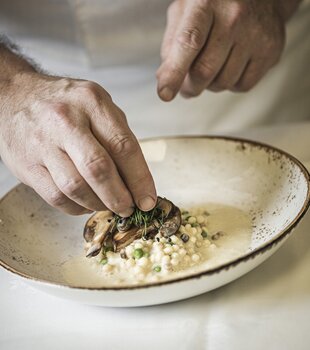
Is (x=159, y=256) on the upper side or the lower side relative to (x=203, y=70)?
lower

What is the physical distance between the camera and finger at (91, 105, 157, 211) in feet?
2.73

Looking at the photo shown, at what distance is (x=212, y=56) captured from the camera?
1.14 meters

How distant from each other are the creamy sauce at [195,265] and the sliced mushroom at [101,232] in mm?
19

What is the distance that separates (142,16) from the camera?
4.85 ft

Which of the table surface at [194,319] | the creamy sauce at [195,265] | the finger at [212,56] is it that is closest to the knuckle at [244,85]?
Result: the finger at [212,56]

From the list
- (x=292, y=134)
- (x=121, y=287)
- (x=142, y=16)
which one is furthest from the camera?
(x=142, y=16)

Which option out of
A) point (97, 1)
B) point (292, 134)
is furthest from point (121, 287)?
point (97, 1)

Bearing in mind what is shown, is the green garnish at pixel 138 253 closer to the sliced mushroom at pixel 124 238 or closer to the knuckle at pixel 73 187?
the sliced mushroom at pixel 124 238

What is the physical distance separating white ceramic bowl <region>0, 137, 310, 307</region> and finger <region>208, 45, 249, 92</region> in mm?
128

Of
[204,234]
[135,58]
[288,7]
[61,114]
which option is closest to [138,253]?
[204,234]

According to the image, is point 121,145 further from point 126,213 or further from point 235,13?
point 235,13

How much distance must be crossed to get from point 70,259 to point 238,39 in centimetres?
59

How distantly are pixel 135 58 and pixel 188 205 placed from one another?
581 mm

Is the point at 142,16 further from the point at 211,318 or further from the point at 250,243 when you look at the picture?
the point at 211,318
